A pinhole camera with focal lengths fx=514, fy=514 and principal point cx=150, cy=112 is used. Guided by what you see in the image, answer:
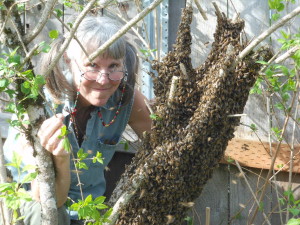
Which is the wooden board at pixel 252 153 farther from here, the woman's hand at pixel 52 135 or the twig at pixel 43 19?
the twig at pixel 43 19

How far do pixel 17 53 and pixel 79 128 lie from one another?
0.98 m

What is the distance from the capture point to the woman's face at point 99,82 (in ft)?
8.43

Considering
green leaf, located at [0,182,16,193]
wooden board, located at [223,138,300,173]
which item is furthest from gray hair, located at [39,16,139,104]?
green leaf, located at [0,182,16,193]

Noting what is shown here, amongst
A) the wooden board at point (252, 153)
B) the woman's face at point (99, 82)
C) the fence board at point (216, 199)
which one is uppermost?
the woman's face at point (99, 82)

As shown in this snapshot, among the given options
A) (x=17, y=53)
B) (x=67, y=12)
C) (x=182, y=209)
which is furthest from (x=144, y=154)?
(x=67, y=12)

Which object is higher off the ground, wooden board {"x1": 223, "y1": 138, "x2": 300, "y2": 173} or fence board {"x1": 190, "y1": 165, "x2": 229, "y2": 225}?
wooden board {"x1": 223, "y1": 138, "x2": 300, "y2": 173}

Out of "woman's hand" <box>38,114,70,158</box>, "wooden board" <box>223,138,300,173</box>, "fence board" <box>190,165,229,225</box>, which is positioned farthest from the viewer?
"fence board" <box>190,165,229,225</box>

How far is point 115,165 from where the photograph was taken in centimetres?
356

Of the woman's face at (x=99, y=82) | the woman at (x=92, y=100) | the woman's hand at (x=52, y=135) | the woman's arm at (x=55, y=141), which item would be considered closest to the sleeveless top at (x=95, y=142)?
the woman at (x=92, y=100)

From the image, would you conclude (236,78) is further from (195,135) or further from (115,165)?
(115,165)

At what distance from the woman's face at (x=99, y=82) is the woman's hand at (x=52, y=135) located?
1.80 feet

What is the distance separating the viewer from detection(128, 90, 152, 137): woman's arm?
10.2 ft

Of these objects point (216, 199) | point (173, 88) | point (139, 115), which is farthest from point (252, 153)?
point (173, 88)

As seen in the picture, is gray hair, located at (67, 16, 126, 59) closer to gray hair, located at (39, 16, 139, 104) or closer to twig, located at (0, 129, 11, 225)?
gray hair, located at (39, 16, 139, 104)
